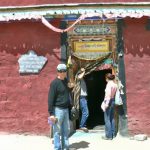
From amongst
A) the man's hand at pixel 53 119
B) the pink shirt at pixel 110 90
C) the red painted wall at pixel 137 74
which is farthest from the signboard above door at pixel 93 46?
the man's hand at pixel 53 119

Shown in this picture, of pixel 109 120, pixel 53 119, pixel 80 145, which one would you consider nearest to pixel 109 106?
pixel 109 120

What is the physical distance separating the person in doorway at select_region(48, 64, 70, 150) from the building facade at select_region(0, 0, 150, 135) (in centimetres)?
209

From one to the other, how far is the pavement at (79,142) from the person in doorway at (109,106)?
21 cm

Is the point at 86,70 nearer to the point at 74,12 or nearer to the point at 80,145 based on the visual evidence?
the point at 74,12

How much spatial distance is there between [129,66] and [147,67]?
1.44 feet

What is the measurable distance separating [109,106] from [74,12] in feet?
7.86

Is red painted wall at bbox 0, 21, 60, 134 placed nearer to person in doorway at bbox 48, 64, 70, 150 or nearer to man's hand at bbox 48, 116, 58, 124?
person in doorway at bbox 48, 64, 70, 150

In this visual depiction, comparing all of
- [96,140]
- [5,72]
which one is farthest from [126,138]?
[5,72]

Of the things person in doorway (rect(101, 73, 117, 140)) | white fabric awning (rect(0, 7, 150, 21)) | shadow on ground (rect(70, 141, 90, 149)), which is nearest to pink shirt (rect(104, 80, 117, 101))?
person in doorway (rect(101, 73, 117, 140))

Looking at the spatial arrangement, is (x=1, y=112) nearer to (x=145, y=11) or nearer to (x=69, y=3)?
(x=69, y=3)

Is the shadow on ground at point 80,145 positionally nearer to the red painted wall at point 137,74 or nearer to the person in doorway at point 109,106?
the person in doorway at point 109,106

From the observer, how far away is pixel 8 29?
11711mm

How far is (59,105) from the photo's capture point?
9.31m

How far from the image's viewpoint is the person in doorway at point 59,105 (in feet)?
30.3
